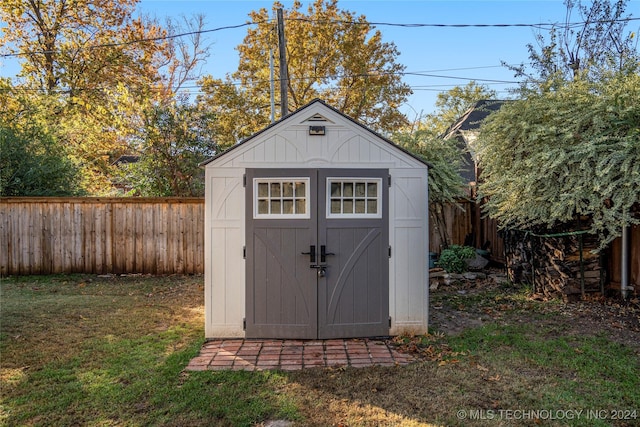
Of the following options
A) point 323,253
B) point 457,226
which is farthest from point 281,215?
point 457,226

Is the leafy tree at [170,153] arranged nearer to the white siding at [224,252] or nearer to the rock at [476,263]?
the white siding at [224,252]

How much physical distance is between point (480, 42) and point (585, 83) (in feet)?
20.6

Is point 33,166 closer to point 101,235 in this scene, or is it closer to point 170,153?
point 101,235

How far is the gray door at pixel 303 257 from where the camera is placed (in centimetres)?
442

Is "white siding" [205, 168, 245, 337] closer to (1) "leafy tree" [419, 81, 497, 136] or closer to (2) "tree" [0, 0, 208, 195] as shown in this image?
(2) "tree" [0, 0, 208, 195]

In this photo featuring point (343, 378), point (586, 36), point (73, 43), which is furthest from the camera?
point (73, 43)

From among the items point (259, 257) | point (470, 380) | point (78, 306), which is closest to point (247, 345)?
point (259, 257)

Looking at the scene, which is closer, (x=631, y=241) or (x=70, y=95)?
(x=631, y=241)

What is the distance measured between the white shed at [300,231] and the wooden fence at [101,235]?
4.05 meters

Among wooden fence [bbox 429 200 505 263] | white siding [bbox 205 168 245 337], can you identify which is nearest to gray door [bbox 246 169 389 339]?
white siding [bbox 205 168 245 337]

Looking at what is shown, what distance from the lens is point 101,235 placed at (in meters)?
7.99

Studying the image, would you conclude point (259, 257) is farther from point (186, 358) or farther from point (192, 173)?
point (192, 173)

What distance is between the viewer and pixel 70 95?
13492 millimetres

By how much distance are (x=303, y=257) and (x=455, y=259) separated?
447cm
